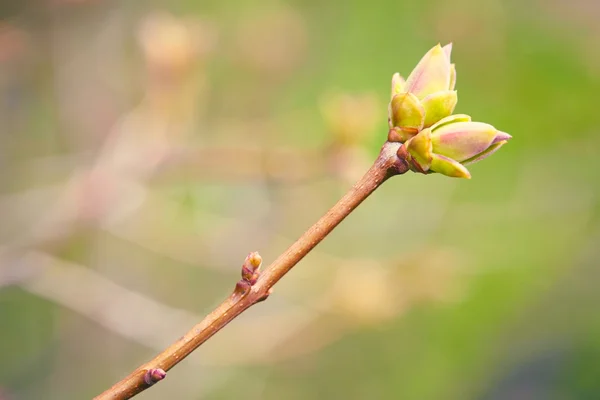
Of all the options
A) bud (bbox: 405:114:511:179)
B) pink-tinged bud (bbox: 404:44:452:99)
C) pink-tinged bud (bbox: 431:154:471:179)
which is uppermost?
pink-tinged bud (bbox: 404:44:452:99)

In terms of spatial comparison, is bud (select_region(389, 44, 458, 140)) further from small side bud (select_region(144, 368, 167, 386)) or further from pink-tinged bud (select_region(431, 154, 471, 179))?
small side bud (select_region(144, 368, 167, 386))

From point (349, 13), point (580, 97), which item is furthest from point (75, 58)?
point (580, 97)

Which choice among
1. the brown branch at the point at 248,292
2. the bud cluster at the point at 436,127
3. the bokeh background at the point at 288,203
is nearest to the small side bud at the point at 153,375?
the brown branch at the point at 248,292

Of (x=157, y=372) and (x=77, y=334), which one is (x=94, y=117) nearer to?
(x=77, y=334)

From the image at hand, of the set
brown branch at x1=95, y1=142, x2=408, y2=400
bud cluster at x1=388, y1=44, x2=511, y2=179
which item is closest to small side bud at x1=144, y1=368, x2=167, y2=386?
brown branch at x1=95, y1=142, x2=408, y2=400

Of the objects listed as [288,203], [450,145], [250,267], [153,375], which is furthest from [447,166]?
[288,203]

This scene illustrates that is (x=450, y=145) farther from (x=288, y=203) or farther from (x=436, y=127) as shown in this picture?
(x=288, y=203)
